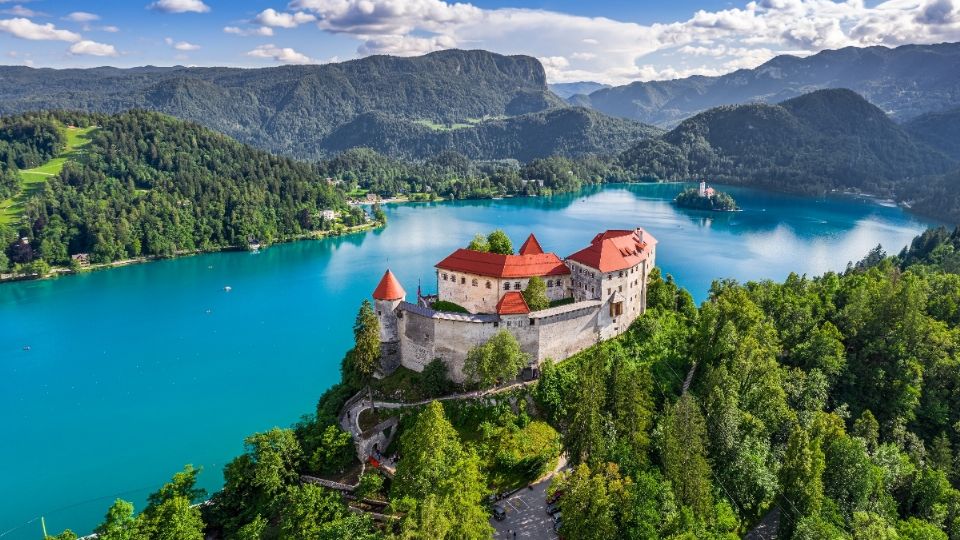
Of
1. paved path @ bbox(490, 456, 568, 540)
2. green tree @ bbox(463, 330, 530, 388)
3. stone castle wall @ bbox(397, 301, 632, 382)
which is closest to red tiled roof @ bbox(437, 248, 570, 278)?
stone castle wall @ bbox(397, 301, 632, 382)

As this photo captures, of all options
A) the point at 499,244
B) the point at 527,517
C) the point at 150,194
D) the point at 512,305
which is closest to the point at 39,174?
the point at 150,194

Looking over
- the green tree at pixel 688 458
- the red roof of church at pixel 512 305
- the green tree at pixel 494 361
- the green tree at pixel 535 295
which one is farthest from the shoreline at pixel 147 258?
the green tree at pixel 688 458

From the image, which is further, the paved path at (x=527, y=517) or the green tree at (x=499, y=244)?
the green tree at (x=499, y=244)

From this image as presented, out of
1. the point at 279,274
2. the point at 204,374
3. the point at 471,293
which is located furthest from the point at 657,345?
the point at 279,274

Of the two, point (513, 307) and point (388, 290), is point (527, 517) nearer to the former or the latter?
point (513, 307)

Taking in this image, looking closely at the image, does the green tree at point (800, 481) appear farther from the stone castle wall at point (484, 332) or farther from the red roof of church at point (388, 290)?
the red roof of church at point (388, 290)

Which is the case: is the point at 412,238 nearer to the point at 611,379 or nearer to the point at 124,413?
the point at 124,413
